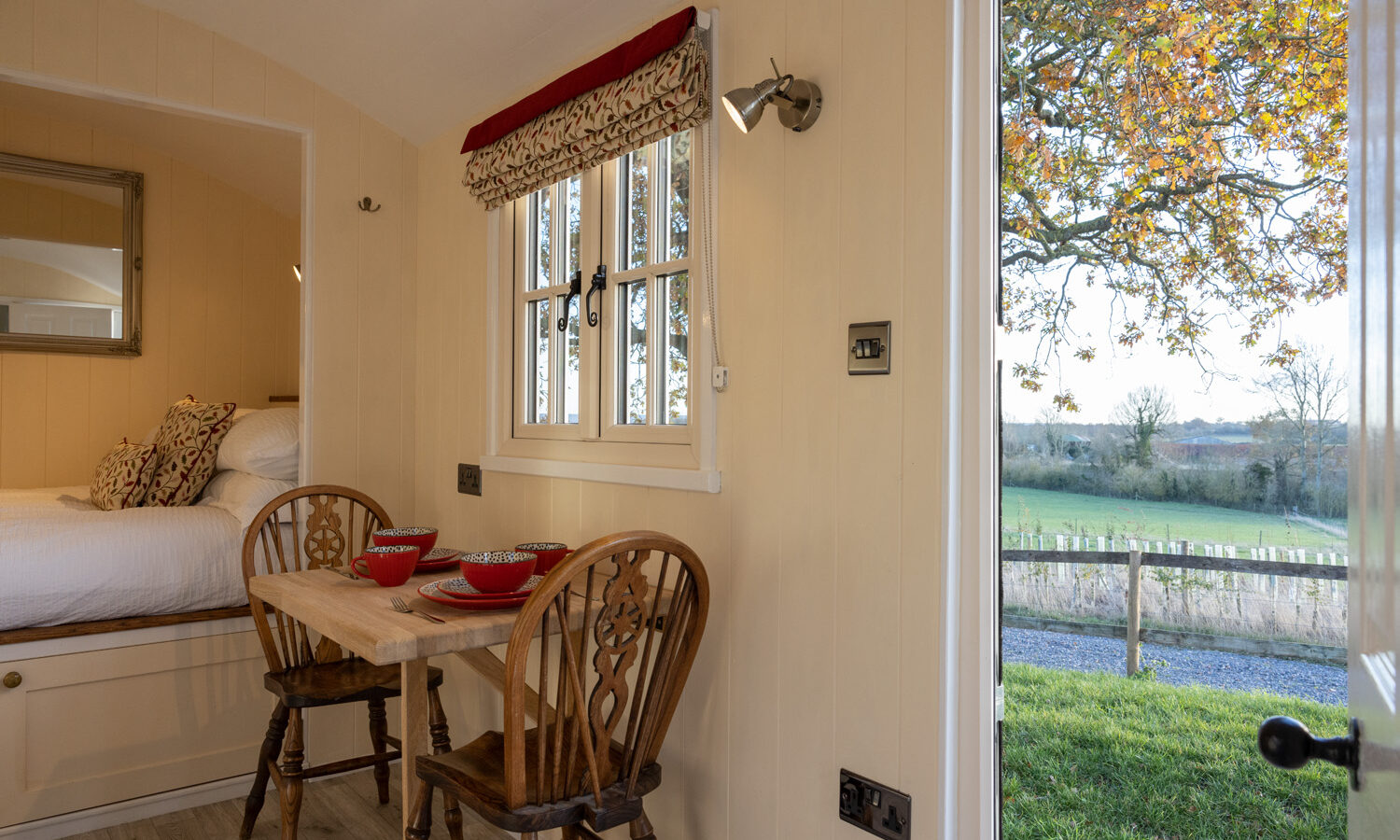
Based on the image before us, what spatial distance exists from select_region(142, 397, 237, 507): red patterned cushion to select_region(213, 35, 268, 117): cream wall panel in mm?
1060

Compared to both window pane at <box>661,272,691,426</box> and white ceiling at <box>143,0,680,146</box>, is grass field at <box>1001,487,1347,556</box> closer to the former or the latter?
window pane at <box>661,272,691,426</box>

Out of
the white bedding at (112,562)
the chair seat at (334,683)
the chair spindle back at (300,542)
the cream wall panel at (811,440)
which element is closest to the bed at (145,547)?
the white bedding at (112,562)

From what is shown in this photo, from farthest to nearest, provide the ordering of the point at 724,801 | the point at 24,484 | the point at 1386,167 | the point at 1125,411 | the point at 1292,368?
the point at 24,484 < the point at 724,801 < the point at 1125,411 < the point at 1292,368 < the point at 1386,167

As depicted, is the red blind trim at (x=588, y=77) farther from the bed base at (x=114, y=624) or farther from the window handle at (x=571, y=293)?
the bed base at (x=114, y=624)

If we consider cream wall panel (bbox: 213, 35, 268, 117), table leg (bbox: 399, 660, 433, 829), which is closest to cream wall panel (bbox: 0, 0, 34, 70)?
cream wall panel (bbox: 213, 35, 268, 117)

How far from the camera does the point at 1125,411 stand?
1.48 meters

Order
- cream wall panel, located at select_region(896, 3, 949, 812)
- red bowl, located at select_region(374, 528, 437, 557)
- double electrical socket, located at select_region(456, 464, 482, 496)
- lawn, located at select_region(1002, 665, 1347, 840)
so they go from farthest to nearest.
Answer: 1. double electrical socket, located at select_region(456, 464, 482, 496)
2. red bowl, located at select_region(374, 528, 437, 557)
3. cream wall panel, located at select_region(896, 3, 949, 812)
4. lawn, located at select_region(1002, 665, 1347, 840)

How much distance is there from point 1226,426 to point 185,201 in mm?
4398

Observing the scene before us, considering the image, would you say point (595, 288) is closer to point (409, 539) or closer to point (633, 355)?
point (633, 355)

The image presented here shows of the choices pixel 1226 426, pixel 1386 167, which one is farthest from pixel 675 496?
pixel 1386 167

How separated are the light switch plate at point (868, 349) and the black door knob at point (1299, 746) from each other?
96cm

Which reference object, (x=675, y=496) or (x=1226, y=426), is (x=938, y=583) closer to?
(x=1226, y=426)

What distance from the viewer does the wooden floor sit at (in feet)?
8.82

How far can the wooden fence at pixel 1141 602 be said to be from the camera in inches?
51.1
